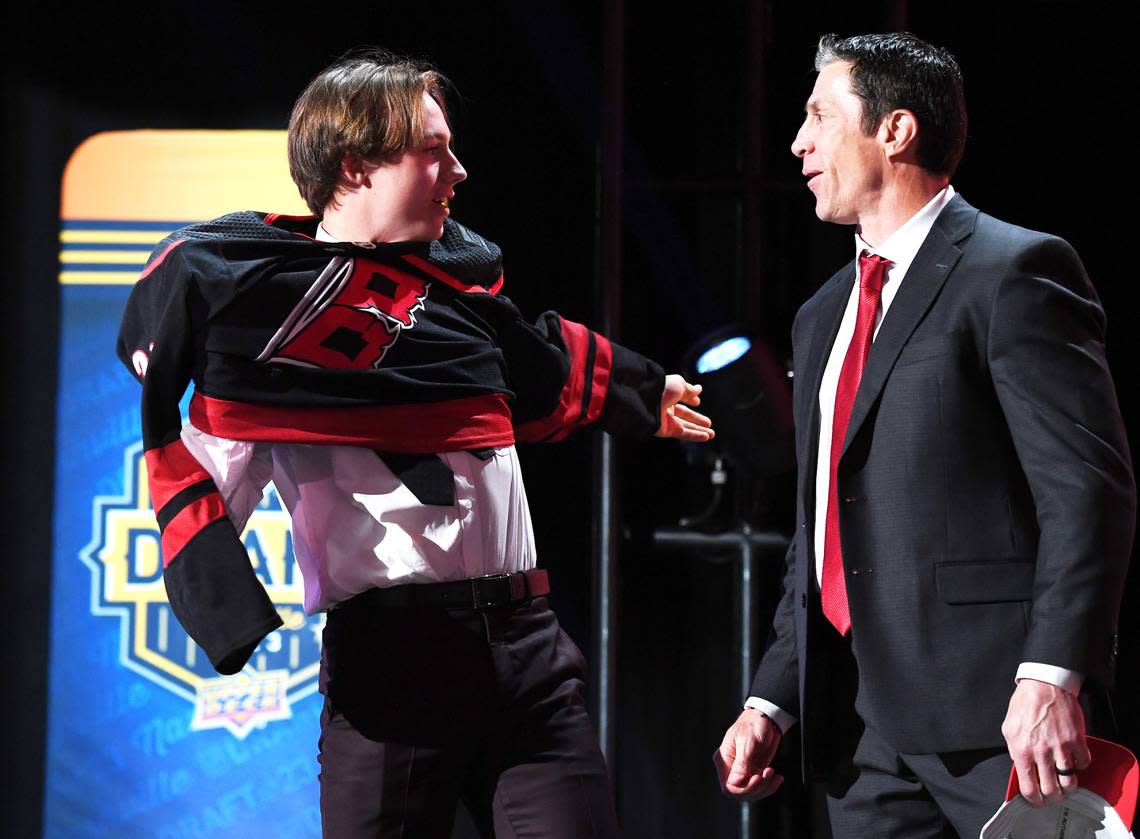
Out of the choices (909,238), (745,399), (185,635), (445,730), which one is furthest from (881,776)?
(185,635)

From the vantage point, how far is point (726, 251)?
3.30 metres

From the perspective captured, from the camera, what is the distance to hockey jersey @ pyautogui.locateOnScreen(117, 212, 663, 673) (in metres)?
1.84

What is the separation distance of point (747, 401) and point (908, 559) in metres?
1.43

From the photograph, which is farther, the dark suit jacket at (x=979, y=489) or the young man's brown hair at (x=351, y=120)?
the young man's brown hair at (x=351, y=120)

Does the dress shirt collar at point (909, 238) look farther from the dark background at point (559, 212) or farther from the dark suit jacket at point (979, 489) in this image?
the dark background at point (559, 212)

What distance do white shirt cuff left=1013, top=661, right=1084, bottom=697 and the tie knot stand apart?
583 mm

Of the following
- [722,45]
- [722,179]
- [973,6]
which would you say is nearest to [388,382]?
[722,179]

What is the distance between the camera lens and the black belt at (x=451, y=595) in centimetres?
188

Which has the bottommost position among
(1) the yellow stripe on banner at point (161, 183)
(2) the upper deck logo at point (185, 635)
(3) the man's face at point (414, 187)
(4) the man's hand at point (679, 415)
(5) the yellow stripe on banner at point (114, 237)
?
(2) the upper deck logo at point (185, 635)

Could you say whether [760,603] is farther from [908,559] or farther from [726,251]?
[908,559]

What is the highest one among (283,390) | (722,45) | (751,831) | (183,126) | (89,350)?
(722,45)

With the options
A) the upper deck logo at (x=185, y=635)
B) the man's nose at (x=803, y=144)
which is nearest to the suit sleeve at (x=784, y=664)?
the man's nose at (x=803, y=144)

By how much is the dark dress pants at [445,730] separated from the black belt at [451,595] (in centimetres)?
1

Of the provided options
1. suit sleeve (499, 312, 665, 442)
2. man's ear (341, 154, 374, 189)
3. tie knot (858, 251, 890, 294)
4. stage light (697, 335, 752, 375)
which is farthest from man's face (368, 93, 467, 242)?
stage light (697, 335, 752, 375)
